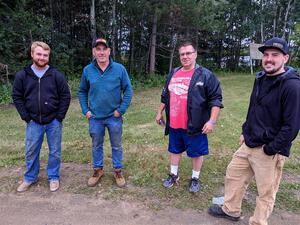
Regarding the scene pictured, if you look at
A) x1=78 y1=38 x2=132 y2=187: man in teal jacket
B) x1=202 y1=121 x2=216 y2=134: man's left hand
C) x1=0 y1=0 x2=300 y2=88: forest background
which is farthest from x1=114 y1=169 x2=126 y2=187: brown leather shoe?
x1=0 y1=0 x2=300 y2=88: forest background

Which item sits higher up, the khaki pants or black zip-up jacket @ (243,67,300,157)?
black zip-up jacket @ (243,67,300,157)

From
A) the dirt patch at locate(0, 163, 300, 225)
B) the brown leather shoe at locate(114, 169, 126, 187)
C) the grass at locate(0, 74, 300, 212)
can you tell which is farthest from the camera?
the brown leather shoe at locate(114, 169, 126, 187)

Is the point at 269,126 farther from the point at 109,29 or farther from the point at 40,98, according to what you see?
the point at 109,29

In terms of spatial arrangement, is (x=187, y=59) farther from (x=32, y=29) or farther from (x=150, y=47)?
(x=150, y=47)

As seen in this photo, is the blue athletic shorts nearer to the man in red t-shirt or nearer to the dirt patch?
the man in red t-shirt

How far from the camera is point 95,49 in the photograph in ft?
12.0

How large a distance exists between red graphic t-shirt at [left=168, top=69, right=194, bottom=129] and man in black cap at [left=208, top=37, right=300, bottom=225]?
79cm

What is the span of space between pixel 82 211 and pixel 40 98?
4.28 ft

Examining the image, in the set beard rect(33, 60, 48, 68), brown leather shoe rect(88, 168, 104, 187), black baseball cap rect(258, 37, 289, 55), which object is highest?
black baseball cap rect(258, 37, 289, 55)

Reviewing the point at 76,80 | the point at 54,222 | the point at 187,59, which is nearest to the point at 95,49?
the point at 187,59

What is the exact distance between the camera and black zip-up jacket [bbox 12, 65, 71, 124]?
3.61 m

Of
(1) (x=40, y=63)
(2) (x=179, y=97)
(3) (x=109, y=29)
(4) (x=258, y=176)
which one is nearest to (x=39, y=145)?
(1) (x=40, y=63)

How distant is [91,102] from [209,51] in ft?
63.7

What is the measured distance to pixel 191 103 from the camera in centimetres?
351
